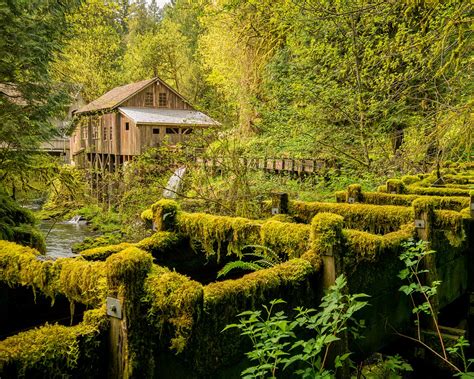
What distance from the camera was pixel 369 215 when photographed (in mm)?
5719

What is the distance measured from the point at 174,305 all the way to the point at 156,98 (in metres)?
33.0

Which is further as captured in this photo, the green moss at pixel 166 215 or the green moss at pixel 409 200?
the green moss at pixel 409 200

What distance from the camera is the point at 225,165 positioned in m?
10.2

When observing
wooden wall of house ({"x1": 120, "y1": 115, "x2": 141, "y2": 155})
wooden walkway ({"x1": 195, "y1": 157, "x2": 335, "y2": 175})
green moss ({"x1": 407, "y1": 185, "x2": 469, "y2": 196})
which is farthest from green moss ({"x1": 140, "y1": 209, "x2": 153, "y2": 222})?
wooden wall of house ({"x1": 120, "y1": 115, "x2": 141, "y2": 155})

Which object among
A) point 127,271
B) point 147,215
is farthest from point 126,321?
point 147,215

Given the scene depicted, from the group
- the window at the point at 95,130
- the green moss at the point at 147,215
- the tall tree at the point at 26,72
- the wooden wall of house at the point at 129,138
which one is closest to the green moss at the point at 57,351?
the green moss at the point at 147,215

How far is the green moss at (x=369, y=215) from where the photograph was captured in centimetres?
552

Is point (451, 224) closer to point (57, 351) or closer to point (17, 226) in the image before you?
point (57, 351)

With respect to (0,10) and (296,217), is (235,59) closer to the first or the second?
(0,10)

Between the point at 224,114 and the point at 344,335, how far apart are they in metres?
9.37

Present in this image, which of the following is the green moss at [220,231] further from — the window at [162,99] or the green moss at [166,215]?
the window at [162,99]

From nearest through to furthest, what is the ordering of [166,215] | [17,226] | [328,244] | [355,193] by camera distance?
[328,244] → [166,215] → [355,193] → [17,226]

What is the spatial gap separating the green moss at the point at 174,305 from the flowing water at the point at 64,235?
16199 mm

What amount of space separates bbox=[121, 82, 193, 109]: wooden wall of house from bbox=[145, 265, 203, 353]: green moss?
3184cm
